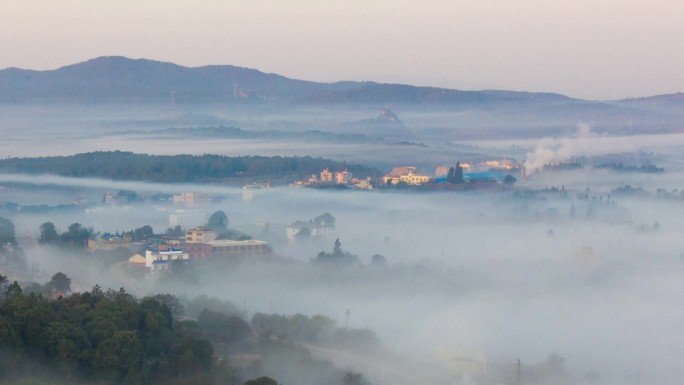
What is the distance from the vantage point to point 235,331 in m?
13.4

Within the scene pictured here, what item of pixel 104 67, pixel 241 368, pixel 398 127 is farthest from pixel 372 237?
pixel 104 67

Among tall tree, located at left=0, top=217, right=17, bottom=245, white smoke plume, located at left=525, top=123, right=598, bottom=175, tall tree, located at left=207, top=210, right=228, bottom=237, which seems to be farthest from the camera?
white smoke plume, located at left=525, top=123, right=598, bottom=175

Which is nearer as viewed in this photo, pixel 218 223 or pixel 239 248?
pixel 239 248

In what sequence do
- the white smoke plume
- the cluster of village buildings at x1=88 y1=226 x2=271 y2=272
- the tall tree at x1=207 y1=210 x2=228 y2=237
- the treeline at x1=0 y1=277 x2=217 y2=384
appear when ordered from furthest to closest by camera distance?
the white smoke plume
the tall tree at x1=207 y1=210 x2=228 y2=237
the cluster of village buildings at x1=88 y1=226 x2=271 y2=272
the treeline at x1=0 y1=277 x2=217 y2=384

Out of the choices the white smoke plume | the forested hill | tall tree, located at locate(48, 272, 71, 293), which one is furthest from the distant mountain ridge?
tall tree, located at locate(48, 272, 71, 293)

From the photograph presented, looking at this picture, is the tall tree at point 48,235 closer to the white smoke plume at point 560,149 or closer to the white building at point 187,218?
the white building at point 187,218

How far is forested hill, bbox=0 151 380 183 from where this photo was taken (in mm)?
32969

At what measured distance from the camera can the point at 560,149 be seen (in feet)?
146

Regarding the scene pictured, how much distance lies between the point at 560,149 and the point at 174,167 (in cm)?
1456

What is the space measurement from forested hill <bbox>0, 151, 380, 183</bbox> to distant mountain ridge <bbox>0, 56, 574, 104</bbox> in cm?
2084

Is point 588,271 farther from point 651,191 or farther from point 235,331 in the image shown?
point 651,191

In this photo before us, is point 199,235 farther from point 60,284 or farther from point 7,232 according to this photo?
point 60,284

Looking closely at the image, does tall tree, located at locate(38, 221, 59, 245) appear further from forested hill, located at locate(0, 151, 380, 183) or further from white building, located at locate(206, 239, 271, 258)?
forested hill, located at locate(0, 151, 380, 183)

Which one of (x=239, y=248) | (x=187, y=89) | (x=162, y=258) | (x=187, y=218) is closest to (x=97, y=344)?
(x=162, y=258)
